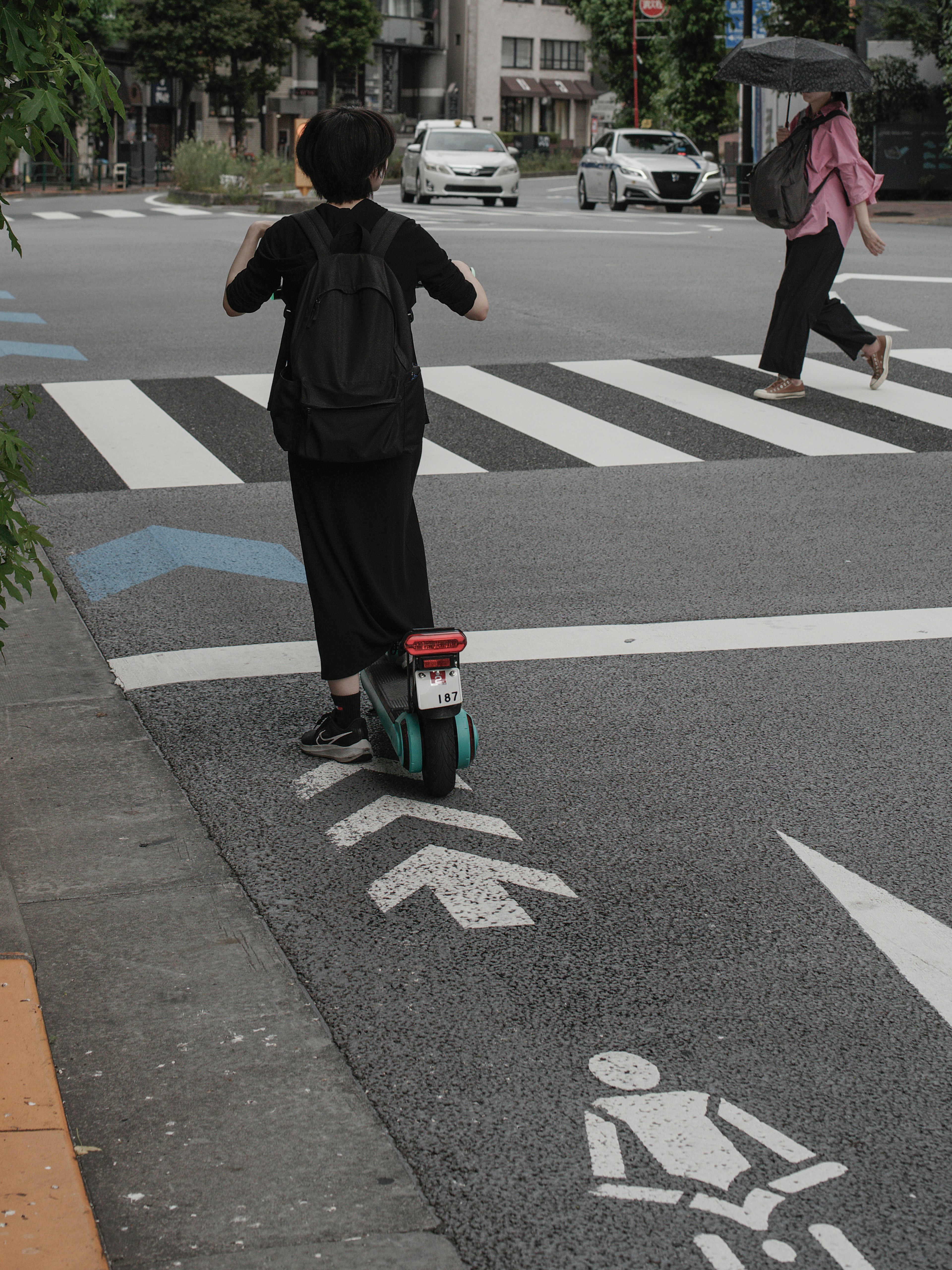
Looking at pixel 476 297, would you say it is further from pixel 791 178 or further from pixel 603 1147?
pixel 791 178

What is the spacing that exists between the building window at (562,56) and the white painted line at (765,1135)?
100355mm

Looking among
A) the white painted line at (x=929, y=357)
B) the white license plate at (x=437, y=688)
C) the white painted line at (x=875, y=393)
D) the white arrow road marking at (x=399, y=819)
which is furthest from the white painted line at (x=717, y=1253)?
the white painted line at (x=929, y=357)

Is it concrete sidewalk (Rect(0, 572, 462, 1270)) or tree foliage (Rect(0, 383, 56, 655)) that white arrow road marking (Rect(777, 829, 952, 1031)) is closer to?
concrete sidewalk (Rect(0, 572, 462, 1270))

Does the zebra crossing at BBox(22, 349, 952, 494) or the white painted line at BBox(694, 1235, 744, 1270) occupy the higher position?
the zebra crossing at BBox(22, 349, 952, 494)

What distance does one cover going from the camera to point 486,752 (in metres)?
4.43

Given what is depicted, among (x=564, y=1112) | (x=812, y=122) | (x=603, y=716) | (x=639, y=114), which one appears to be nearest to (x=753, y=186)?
(x=812, y=122)

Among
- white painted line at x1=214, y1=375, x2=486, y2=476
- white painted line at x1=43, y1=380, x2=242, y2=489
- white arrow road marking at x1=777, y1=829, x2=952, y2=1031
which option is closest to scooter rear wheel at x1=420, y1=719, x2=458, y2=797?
white arrow road marking at x1=777, y1=829, x2=952, y2=1031

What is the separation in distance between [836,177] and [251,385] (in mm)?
3956

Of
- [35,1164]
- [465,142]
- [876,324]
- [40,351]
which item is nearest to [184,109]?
[465,142]

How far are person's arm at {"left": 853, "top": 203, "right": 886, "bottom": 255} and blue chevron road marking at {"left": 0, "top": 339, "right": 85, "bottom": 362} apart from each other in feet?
18.3

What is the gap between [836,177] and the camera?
9141 millimetres

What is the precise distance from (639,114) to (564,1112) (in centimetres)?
6483

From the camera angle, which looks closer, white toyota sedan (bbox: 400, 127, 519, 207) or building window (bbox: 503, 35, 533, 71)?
white toyota sedan (bbox: 400, 127, 519, 207)

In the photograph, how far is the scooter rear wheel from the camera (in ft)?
13.0
